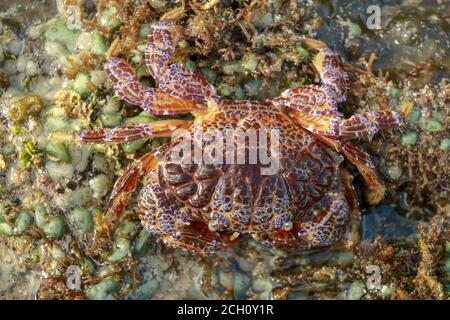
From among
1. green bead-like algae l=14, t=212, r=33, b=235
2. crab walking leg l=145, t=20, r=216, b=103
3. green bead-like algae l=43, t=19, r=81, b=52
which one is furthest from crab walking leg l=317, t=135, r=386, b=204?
green bead-like algae l=14, t=212, r=33, b=235

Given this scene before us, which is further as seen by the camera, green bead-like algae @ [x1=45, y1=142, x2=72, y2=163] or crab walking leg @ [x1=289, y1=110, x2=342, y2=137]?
green bead-like algae @ [x1=45, y1=142, x2=72, y2=163]

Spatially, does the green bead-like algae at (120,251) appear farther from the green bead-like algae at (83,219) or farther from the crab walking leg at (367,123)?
the crab walking leg at (367,123)

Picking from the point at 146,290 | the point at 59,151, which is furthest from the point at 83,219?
the point at 146,290

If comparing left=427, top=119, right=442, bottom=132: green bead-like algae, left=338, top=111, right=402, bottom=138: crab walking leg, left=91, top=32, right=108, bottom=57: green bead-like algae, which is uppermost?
left=91, top=32, right=108, bottom=57: green bead-like algae

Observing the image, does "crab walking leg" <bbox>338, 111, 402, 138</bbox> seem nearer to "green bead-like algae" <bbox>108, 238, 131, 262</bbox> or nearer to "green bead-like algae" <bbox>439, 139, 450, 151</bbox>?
"green bead-like algae" <bbox>439, 139, 450, 151</bbox>

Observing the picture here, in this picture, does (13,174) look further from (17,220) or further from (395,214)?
(395,214)

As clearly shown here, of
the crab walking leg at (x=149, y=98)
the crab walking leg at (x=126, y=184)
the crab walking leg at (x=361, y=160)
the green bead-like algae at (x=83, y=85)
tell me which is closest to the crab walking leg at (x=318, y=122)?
the crab walking leg at (x=361, y=160)

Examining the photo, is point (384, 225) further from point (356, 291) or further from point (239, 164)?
point (239, 164)
